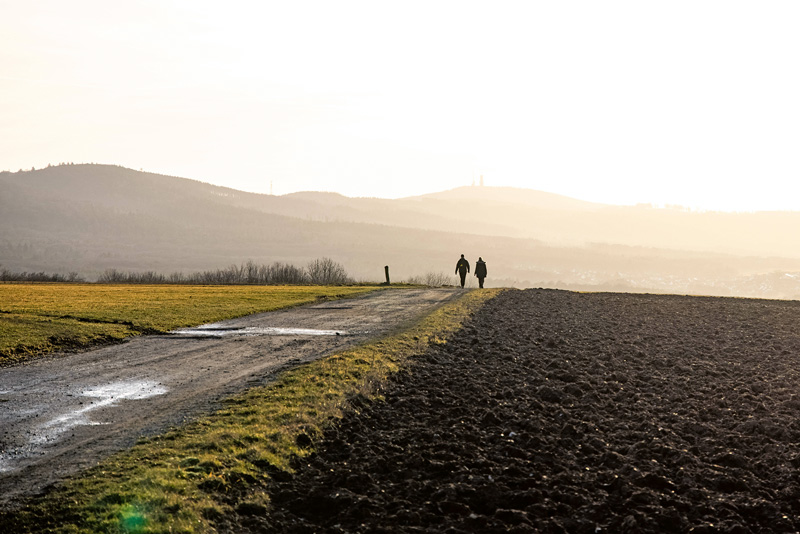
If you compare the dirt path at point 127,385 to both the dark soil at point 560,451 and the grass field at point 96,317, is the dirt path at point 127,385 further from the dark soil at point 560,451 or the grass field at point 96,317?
the dark soil at point 560,451

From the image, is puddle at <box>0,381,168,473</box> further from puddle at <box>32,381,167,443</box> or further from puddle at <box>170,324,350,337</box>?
puddle at <box>170,324,350,337</box>

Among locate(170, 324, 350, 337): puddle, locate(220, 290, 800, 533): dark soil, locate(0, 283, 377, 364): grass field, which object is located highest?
locate(0, 283, 377, 364): grass field

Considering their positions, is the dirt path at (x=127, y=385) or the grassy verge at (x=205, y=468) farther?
the dirt path at (x=127, y=385)

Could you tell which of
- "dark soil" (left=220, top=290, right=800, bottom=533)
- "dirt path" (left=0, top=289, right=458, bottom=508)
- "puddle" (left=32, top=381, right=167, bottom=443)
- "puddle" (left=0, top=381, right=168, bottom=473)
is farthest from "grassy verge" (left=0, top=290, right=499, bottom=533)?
"puddle" (left=32, top=381, right=167, bottom=443)

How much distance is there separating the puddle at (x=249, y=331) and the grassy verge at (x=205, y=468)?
Answer: 8261 millimetres

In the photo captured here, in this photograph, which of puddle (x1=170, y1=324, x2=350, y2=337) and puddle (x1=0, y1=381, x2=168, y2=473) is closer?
puddle (x1=0, y1=381, x2=168, y2=473)

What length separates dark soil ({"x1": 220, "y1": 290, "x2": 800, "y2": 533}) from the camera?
7.75 metres

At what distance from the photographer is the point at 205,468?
8766 mm

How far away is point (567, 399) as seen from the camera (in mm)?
12992

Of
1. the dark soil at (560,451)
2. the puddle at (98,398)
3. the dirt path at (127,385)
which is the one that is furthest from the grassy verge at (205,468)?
the puddle at (98,398)

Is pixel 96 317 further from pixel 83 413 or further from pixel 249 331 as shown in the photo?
pixel 83 413

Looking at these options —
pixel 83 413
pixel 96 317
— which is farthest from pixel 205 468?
pixel 96 317

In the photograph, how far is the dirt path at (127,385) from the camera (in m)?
9.38

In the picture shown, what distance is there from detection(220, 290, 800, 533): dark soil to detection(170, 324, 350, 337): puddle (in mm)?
5529
